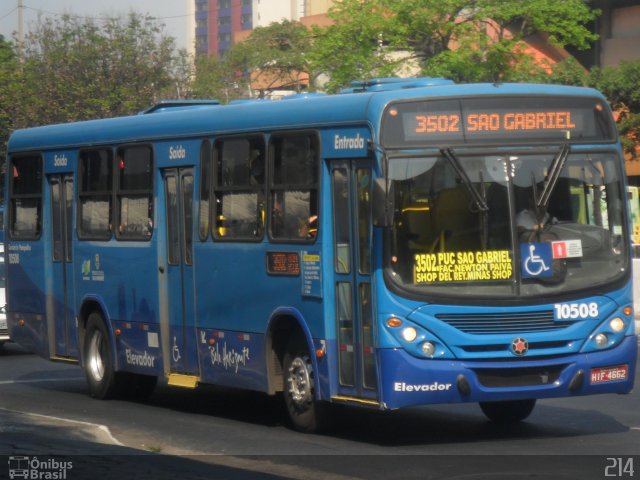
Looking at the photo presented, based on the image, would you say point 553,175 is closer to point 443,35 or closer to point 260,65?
point 443,35

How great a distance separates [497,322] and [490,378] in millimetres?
450

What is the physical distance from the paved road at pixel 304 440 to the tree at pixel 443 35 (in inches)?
1188

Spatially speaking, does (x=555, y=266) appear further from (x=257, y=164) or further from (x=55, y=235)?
(x=55, y=235)

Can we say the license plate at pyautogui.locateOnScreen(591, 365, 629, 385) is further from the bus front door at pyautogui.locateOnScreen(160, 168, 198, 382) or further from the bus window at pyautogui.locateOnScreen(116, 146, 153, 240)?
the bus window at pyautogui.locateOnScreen(116, 146, 153, 240)

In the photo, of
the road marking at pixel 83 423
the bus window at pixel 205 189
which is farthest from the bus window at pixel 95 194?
the road marking at pixel 83 423

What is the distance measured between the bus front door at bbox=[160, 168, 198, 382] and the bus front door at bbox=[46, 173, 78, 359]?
2427mm

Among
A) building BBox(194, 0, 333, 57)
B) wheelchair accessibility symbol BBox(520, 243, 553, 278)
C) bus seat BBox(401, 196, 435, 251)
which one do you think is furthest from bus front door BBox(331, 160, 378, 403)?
building BBox(194, 0, 333, 57)

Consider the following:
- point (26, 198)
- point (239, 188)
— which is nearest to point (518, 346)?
point (239, 188)

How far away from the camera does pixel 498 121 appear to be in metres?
11.1

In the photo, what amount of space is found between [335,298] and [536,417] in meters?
2.75

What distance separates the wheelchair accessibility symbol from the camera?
1080cm

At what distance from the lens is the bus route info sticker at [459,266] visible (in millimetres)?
10719

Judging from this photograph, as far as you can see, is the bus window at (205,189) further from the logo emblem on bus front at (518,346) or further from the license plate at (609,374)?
the license plate at (609,374)

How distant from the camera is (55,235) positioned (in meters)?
16.7
